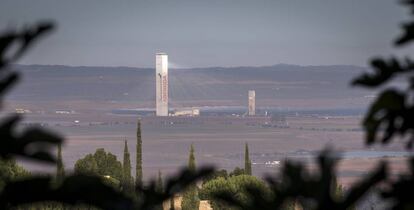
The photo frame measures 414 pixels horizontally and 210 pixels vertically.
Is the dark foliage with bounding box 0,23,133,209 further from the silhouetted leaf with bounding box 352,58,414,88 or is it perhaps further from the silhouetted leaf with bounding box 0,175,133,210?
the silhouetted leaf with bounding box 352,58,414,88

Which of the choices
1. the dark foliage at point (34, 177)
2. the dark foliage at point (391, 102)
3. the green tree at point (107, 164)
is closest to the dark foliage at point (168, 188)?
the dark foliage at point (34, 177)

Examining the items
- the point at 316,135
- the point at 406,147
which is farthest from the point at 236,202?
the point at 316,135

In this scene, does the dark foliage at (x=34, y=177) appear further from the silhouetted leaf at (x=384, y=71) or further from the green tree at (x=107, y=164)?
Answer: the green tree at (x=107, y=164)

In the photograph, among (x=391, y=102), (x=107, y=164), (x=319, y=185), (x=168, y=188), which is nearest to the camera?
(x=319, y=185)

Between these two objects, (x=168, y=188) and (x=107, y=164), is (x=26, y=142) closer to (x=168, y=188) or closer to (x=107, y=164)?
(x=168, y=188)

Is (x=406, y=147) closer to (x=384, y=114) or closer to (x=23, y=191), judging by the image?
(x=384, y=114)

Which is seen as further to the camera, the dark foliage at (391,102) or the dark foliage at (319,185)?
the dark foliage at (391,102)

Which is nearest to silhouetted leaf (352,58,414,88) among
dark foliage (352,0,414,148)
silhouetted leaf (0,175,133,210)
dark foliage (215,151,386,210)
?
dark foliage (352,0,414,148)

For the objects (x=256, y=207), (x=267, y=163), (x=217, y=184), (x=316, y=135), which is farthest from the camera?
(x=316, y=135)

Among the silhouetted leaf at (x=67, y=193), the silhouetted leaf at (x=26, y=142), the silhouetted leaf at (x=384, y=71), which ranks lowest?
the silhouetted leaf at (x=67, y=193)

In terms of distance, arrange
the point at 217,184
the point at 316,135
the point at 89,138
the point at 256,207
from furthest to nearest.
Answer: the point at 316,135
the point at 89,138
the point at 217,184
the point at 256,207

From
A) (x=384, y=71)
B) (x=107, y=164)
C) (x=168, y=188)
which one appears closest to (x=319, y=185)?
(x=168, y=188)
